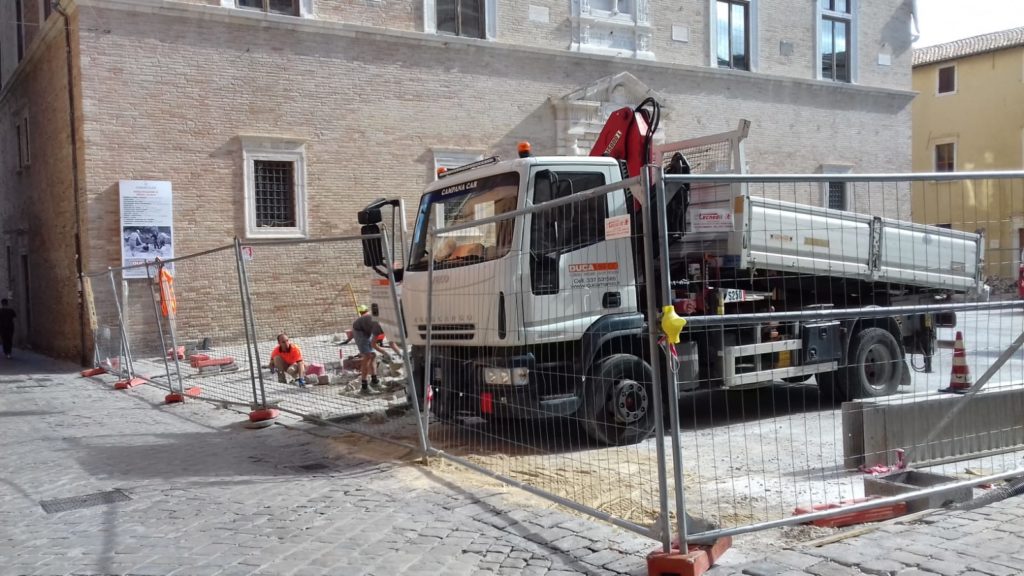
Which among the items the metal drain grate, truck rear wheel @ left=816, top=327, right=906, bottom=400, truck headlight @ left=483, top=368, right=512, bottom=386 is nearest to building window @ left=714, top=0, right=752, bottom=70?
truck rear wheel @ left=816, top=327, right=906, bottom=400

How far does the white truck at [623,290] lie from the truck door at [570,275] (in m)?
0.01

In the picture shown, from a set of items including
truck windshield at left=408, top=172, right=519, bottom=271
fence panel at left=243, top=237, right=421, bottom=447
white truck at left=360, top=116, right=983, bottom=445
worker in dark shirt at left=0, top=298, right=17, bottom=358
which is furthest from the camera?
worker in dark shirt at left=0, top=298, right=17, bottom=358

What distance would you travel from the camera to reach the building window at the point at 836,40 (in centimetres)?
2611

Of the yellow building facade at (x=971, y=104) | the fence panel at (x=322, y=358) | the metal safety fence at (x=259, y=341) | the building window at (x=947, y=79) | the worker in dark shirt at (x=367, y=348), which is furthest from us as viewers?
the building window at (x=947, y=79)

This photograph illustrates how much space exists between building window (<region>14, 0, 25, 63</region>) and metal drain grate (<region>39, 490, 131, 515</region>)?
64.9ft

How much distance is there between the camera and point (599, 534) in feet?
16.8

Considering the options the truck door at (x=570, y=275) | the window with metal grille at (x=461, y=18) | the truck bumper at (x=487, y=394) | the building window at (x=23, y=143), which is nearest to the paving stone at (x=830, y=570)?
the truck bumper at (x=487, y=394)

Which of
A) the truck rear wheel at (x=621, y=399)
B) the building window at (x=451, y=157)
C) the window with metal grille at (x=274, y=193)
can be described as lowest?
the truck rear wheel at (x=621, y=399)

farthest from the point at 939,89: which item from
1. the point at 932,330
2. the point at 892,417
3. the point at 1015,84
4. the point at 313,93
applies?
the point at 892,417

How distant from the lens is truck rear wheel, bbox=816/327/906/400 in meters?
7.91

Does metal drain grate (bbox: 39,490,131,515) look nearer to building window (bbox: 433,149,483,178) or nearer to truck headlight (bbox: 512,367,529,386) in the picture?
truck headlight (bbox: 512,367,529,386)

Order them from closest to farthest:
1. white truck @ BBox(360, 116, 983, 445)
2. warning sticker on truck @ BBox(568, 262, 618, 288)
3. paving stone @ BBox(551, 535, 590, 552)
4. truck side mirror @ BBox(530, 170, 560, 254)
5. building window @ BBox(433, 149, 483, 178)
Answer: paving stone @ BBox(551, 535, 590, 552)
truck side mirror @ BBox(530, 170, 560, 254)
white truck @ BBox(360, 116, 983, 445)
warning sticker on truck @ BBox(568, 262, 618, 288)
building window @ BBox(433, 149, 483, 178)

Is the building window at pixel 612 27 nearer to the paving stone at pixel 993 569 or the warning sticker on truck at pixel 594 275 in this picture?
the warning sticker on truck at pixel 594 275

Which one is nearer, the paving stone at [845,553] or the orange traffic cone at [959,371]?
the paving stone at [845,553]
